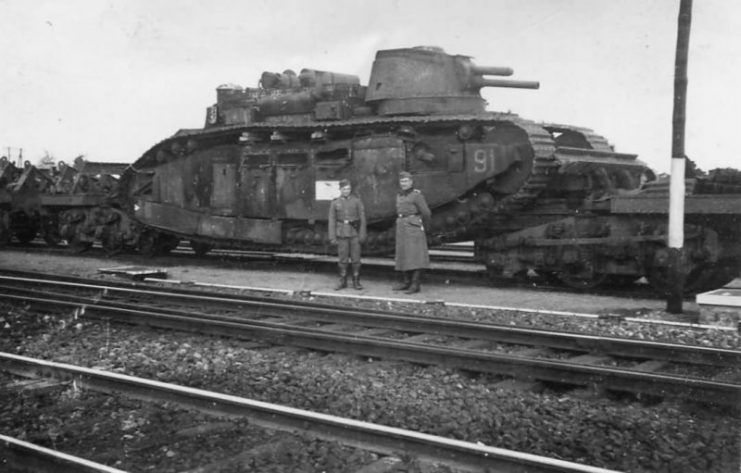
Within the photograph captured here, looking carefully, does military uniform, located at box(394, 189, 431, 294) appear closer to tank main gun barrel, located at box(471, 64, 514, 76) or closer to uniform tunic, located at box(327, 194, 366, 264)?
uniform tunic, located at box(327, 194, 366, 264)

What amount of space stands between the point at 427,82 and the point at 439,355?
308 inches

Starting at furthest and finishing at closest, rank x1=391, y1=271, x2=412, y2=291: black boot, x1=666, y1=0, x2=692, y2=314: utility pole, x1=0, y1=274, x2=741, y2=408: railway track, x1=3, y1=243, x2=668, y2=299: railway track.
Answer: x1=3, y1=243, x2=668, y2=299: railway track → x1=391, y1=271, x2=412, y2=291: black boot → x1=666, y1=0, x2=692, y2=314: utility pole → x1=0, y1=274, x2=741, y2=408: railway track

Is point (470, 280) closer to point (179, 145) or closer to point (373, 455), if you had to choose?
point (179, 145)

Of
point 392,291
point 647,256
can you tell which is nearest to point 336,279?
point 392,291

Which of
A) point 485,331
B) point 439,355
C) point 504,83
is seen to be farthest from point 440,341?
point 504,83

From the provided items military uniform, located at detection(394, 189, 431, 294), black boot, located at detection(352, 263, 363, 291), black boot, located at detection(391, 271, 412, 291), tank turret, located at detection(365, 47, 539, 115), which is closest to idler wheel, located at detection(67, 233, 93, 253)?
tank turret, located at detection(365, 47, 539, 115)

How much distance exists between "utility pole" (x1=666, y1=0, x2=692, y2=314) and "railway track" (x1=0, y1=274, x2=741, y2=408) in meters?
2.58

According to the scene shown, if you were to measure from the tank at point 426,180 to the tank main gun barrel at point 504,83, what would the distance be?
0.03 m

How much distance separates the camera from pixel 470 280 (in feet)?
41.1

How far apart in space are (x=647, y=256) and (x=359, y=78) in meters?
7.30

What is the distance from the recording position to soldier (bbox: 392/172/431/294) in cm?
1123

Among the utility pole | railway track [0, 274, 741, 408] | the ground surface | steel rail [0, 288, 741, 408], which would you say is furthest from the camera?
the ground surface

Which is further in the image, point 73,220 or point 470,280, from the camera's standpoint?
point 73,220

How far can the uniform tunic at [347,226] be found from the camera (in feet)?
38.7
